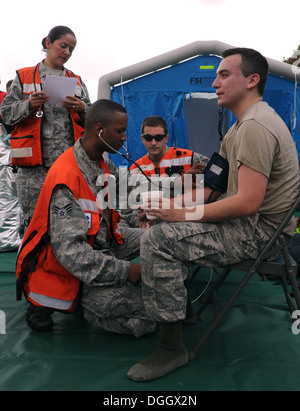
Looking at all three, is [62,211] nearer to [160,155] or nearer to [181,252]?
[181,252]

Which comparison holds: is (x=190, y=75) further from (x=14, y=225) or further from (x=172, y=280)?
(x=172, y=280)

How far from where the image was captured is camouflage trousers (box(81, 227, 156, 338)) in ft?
7.49

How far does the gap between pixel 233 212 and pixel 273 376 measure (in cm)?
84

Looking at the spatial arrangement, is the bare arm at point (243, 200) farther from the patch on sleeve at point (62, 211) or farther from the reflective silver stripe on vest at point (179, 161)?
the reflective silver stripe on vest at point (179, 161)

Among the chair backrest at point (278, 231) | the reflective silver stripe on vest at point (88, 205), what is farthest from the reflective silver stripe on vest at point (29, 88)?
the chair backrest at point (278, 231)

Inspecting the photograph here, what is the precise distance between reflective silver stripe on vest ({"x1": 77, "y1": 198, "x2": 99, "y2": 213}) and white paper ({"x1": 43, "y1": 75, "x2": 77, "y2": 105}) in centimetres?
121

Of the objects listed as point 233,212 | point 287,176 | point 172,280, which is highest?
point 287,176

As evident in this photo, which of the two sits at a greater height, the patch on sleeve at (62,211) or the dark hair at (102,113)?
the dark hair at (102,113)

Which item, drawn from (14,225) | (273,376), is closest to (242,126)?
(273,376)

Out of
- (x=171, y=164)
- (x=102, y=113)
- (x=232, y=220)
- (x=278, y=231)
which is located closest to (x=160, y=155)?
(x=171, y=164)

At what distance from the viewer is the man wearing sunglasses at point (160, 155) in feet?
12.8

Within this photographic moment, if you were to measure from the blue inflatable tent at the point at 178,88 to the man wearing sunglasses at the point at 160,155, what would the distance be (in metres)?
3.46
